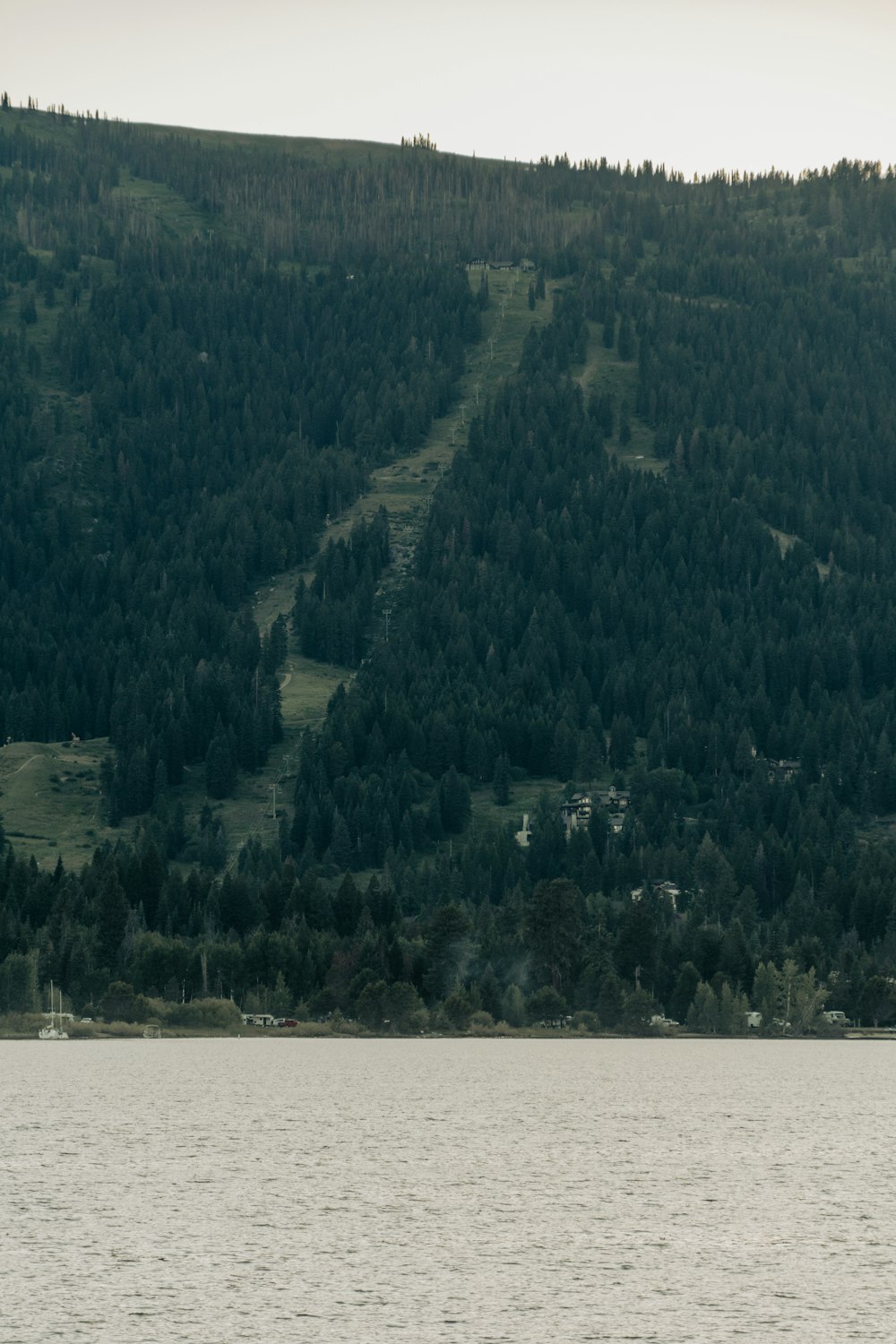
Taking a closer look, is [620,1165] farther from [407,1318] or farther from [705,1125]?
[407,1318]

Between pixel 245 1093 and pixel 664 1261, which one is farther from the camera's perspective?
pixel 245 1093

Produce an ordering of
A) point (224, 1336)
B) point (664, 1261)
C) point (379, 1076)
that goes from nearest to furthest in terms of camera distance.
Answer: point (224, 1336) < point (664, 1261) < point (379, 1076)

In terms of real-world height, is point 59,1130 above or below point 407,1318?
below

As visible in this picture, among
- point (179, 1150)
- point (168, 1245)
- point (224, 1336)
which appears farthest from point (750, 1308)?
point (179, 1150)

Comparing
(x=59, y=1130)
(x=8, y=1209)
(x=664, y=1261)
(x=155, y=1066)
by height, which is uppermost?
(x=664, y=1261)

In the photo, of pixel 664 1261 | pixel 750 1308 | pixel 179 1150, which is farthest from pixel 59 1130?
pixel 750 1308

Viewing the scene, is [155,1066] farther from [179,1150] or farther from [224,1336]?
[224,1336]

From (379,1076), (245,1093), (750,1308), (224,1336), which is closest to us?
(224,1336)
